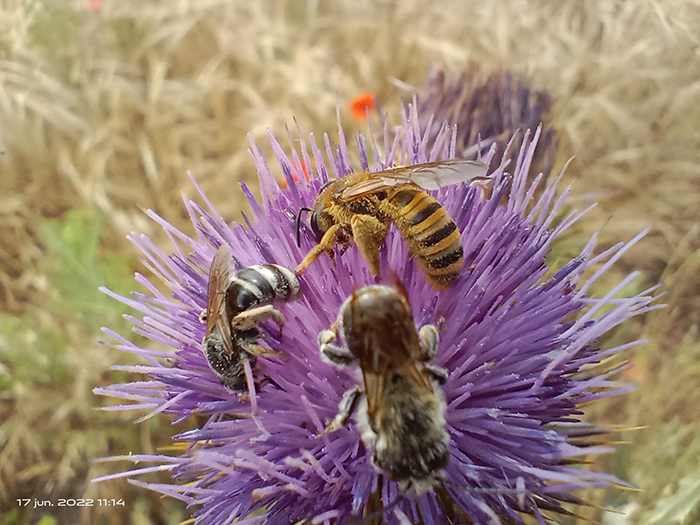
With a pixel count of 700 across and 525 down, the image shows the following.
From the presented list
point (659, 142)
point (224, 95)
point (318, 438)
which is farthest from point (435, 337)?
point (224, 95)

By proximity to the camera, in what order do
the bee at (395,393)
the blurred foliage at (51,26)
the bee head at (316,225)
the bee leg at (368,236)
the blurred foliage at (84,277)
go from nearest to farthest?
the bee at (395,393) < the bee leg at (368,236) < the bee head at (316,225) < the blurred foliage at (84,277) < the blurred foliage at (51,26)

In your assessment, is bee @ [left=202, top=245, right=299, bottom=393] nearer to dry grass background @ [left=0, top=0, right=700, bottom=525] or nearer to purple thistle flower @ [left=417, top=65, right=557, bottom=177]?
purple thistle flower @ [left=417, top=65, right=557, bottom=177]

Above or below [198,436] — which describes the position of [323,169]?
above

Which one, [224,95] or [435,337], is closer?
[435,337]

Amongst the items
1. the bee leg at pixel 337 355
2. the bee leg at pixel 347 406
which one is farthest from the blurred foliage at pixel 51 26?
the bee leg at pixel 347 406

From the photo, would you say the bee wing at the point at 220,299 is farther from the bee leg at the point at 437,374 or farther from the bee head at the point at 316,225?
the bee leg at the point at 437,374

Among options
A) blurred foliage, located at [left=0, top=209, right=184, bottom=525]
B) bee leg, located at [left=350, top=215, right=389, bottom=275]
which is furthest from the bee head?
blurred foliage, located at [left=0, top=209, right=184, bottom=525]

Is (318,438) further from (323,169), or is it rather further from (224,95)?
(224,95)
